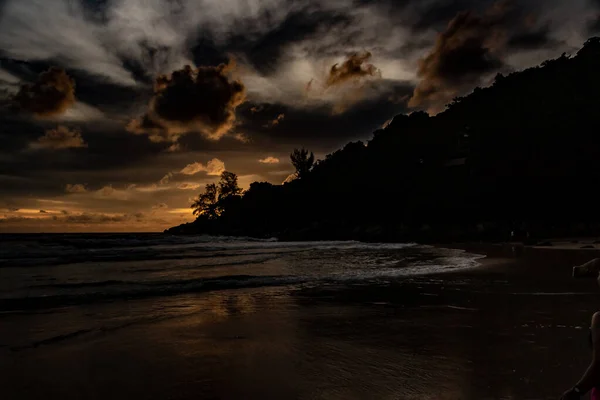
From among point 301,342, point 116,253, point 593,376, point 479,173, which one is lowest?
point 301,342

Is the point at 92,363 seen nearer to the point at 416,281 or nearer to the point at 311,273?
the point at 416,281

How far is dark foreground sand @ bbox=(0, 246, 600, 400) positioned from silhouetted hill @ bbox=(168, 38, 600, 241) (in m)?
39.3

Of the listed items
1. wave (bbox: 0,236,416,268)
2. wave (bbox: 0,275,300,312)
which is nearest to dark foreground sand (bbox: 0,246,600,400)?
wave (bbox: 0,275,300,312)

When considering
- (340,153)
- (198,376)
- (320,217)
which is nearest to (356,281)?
(198,376)

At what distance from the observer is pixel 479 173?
59406mm

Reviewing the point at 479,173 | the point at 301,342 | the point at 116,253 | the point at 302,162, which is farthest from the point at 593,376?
the point at 302,162

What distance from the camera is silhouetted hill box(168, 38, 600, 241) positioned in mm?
49312

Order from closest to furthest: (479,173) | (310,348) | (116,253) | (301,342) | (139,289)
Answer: (310,348), (301,342), (139,289), (116,253), (479,173)

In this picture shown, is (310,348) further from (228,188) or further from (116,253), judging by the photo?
(228,188)

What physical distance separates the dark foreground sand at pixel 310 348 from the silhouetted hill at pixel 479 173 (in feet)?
129

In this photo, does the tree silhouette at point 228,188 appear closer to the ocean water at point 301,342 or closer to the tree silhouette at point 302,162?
the tree silhouette at point 302,162

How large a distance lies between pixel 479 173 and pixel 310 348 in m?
59.1

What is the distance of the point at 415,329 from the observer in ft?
24.4

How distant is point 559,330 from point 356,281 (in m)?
7.94
